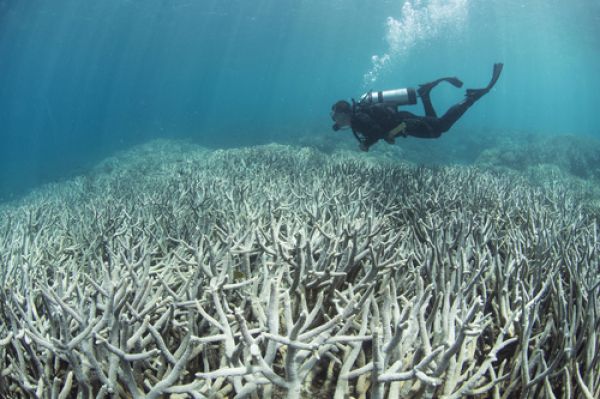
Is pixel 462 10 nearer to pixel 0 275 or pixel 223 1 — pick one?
pixel 223 1

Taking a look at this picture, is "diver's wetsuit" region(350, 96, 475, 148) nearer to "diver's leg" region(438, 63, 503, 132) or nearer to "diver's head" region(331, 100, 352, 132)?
"diver's leg" region(438, 63, 503, 132)

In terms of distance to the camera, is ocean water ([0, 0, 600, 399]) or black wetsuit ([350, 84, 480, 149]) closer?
ocean water ([0, 0, 600, 399])

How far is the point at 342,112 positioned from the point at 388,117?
1.11 m

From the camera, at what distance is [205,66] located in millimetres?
84750

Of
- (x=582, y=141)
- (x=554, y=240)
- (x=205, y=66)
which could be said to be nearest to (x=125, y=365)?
(x=554, y=240)

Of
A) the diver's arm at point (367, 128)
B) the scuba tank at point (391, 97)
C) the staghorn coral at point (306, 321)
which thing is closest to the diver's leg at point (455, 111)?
the scuba tank at point (391, 97)

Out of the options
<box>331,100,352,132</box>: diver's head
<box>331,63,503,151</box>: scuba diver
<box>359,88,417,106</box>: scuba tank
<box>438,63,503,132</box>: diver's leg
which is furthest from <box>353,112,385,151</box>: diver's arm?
<box>438,63,503,132</box>: diver's leg

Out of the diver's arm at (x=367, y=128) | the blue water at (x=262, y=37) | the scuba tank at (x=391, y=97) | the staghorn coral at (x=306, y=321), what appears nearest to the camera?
the staghorn coral at (x=306, y=321)

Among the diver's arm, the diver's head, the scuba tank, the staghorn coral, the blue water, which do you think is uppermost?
the blue water

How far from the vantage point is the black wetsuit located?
715cm

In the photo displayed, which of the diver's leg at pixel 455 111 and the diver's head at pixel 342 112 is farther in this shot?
the diver's leg at pixel 455 111

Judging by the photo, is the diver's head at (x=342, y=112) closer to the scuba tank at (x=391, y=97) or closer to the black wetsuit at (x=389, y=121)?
the black wetsuit at (x=389, y=121)

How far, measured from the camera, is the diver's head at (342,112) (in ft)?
23.2

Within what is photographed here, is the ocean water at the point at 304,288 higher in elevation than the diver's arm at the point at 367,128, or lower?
lower
